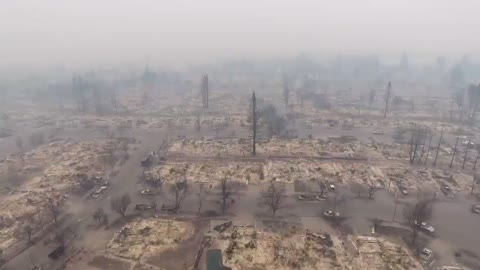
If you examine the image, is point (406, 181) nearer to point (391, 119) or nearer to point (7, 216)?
point (391, 119)

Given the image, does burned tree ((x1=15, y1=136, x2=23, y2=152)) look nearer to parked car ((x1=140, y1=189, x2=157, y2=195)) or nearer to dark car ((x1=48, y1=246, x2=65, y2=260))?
parked car ((x1=140, y1=189, x2=157, y2=195))

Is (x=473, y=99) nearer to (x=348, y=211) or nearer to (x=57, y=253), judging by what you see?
(x=348, y=211)

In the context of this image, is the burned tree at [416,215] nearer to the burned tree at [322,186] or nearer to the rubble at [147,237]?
the burned tree at [322,186]

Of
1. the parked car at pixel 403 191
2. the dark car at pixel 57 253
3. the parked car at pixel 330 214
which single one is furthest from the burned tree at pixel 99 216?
the parked car at pixel 403 191

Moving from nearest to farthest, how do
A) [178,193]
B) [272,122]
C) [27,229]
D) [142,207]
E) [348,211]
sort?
1. [27,229]
2. [348,211]
3. [142,207]
4. [178,193]
5. [272,122]

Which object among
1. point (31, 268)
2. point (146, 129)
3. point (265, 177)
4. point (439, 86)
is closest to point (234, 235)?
point (265, 177)

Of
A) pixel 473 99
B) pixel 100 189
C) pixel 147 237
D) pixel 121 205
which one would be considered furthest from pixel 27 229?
pixel 473 99
